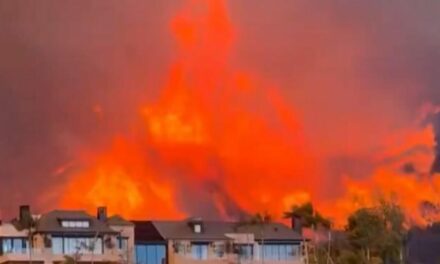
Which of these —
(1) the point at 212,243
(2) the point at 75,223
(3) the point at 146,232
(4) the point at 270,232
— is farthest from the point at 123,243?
(4) the point at 270,232

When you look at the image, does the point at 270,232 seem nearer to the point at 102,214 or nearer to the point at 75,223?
the point at 102,214

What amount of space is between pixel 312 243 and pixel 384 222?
8.04ft

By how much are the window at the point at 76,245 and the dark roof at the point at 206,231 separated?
9.00 feet

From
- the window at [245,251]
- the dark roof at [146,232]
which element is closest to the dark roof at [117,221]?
the dark roof at [146,232]

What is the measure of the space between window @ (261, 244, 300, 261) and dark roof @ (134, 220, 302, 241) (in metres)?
0.25

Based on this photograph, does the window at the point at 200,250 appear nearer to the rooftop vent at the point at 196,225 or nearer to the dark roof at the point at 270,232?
the rooftop vent at the point at 196,225

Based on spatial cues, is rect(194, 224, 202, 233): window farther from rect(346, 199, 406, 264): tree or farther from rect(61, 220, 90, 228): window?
rect(346, 199, 406, 264): tree

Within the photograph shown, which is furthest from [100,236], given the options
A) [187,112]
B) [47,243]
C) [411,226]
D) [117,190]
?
[411,226]

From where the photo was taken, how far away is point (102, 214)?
4066cm

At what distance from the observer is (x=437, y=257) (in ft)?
150

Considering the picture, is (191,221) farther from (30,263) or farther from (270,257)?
(30,263)

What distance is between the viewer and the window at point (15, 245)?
37812 mm

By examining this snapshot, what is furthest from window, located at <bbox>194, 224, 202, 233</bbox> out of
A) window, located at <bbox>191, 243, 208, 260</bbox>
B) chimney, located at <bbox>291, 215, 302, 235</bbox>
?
chimney, located at <bbox>291, 215, 302, 235</bbox>

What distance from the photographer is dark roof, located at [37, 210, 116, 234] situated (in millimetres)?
38431
